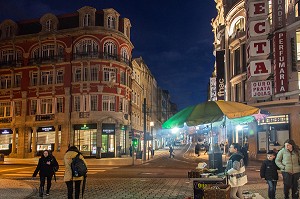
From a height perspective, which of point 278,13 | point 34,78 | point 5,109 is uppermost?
point 278,13

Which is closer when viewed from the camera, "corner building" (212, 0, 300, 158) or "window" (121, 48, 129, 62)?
"corner building" (212, 0, 300, 158)

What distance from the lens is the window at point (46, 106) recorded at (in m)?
44.7

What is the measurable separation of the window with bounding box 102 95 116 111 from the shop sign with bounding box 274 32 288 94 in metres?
21.6

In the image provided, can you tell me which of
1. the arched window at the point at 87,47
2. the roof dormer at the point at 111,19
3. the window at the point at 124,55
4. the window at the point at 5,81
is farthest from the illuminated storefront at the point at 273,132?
the window at the point at 5,81

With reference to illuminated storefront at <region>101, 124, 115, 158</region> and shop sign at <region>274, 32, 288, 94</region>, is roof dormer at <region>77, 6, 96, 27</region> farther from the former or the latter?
shop sign at <region>274, 32, 288, 94</region>

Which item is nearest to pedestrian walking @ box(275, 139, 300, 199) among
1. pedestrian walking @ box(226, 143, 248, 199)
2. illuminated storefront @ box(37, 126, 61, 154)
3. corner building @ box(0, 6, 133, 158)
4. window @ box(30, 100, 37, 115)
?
pedestrian walking @ box(226, 143, 248, 199)

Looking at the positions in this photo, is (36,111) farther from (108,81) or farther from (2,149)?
(108,81)

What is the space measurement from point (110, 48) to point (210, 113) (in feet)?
120

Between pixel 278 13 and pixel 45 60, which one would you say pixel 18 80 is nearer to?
pixel 45 60

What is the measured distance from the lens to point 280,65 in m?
27.2

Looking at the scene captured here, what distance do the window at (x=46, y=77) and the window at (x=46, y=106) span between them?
7.50 ft

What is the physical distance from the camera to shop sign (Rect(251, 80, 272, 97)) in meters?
29.0

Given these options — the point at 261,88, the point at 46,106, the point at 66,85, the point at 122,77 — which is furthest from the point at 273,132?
the point at 46,106

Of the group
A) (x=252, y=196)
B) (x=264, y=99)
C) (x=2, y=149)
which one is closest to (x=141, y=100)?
(x=2, y=149)
